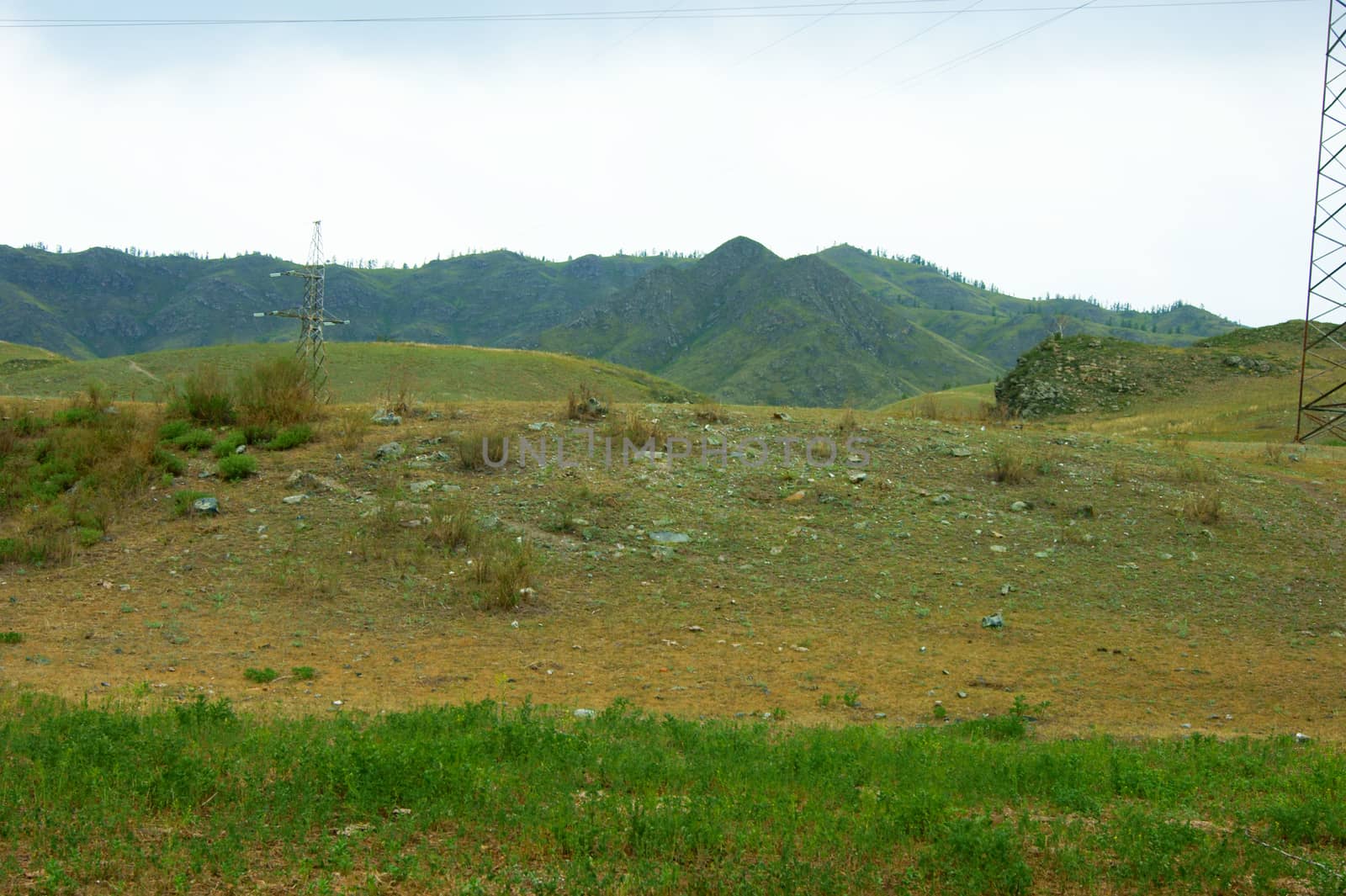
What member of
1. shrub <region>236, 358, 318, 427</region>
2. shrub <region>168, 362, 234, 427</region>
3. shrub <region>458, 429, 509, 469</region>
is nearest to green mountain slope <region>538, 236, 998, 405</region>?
shrub <region>236, 358, 318, 427</region>

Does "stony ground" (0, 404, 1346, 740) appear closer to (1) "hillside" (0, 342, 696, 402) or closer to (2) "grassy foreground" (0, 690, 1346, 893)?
(2) "grassy foreground" (0, 690, 1346, 893)

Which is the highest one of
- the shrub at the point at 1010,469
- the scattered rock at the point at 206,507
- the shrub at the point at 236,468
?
the shrub at the point at 1010,469

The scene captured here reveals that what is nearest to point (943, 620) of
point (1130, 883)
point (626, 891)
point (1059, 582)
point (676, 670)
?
point (1059, 582)

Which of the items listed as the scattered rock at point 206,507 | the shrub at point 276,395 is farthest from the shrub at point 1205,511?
the shrub at point 276,395

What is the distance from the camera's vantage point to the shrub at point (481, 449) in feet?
42.6

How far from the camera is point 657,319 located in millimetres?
137250

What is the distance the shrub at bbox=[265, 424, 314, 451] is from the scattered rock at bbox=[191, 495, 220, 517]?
1929 mm

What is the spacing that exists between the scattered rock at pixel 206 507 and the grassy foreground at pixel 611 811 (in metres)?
5.60

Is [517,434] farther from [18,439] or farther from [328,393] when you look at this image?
[18,439]

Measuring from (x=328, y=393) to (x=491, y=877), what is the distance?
14621 millimetres

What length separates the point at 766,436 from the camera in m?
15.0

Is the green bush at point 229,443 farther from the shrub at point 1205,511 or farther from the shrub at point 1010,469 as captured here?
the shrub at point 1205,511

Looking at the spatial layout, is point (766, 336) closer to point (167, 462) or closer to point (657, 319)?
point (657, 319)

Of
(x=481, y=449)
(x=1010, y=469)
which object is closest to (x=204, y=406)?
(x=481, y=449)
